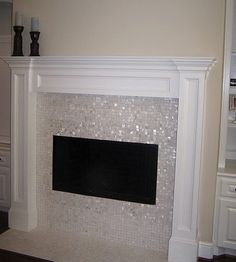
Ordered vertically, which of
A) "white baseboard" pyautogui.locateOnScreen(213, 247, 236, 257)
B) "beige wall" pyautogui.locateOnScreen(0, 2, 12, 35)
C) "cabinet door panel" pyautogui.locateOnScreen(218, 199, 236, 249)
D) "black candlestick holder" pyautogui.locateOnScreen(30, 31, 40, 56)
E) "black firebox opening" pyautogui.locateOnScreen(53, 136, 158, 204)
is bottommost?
"white baseboard" pyautogui.locateOnScreen(213, 247, 236, 257)

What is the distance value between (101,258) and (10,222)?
120cm

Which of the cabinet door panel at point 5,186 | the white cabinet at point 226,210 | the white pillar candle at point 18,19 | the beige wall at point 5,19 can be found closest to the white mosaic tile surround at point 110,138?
the white cabinet at point 226,210

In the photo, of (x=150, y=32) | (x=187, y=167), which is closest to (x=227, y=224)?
(x=187, y=167)

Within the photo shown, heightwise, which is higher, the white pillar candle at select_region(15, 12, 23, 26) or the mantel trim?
the white pillar candle at select_region(15, 12, 23, 26)

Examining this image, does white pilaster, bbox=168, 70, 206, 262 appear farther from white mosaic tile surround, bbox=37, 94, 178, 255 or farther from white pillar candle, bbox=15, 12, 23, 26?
white pillar candle, bbox=15, 12, 23, 26

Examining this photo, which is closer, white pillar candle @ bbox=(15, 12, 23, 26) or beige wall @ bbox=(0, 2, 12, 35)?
white pillar candle @ bbox=(15, 12, 23, 26)

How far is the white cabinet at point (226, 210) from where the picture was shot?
2.90 m

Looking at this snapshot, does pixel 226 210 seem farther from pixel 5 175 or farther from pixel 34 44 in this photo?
pixel 5 175

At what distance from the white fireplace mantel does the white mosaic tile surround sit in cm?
12

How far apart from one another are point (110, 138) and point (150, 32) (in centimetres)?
108

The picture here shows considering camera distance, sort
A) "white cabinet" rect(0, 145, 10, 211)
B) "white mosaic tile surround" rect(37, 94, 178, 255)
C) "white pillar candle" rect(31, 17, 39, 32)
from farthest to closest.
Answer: "white cabinet" rect(0, 145, 10, 211)
"white pillar candle" rect(31, 17, 39, 32)
"white mosaic tile surround" rect(37, 94, 178, 255)

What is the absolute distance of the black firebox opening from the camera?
3.06m

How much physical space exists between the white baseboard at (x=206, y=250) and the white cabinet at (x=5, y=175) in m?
2.32

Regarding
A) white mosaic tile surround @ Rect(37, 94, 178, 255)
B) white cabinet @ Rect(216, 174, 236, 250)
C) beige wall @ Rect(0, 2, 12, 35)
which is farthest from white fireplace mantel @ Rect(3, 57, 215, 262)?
beige wall @ Rect(0, 2, 12, 35)
